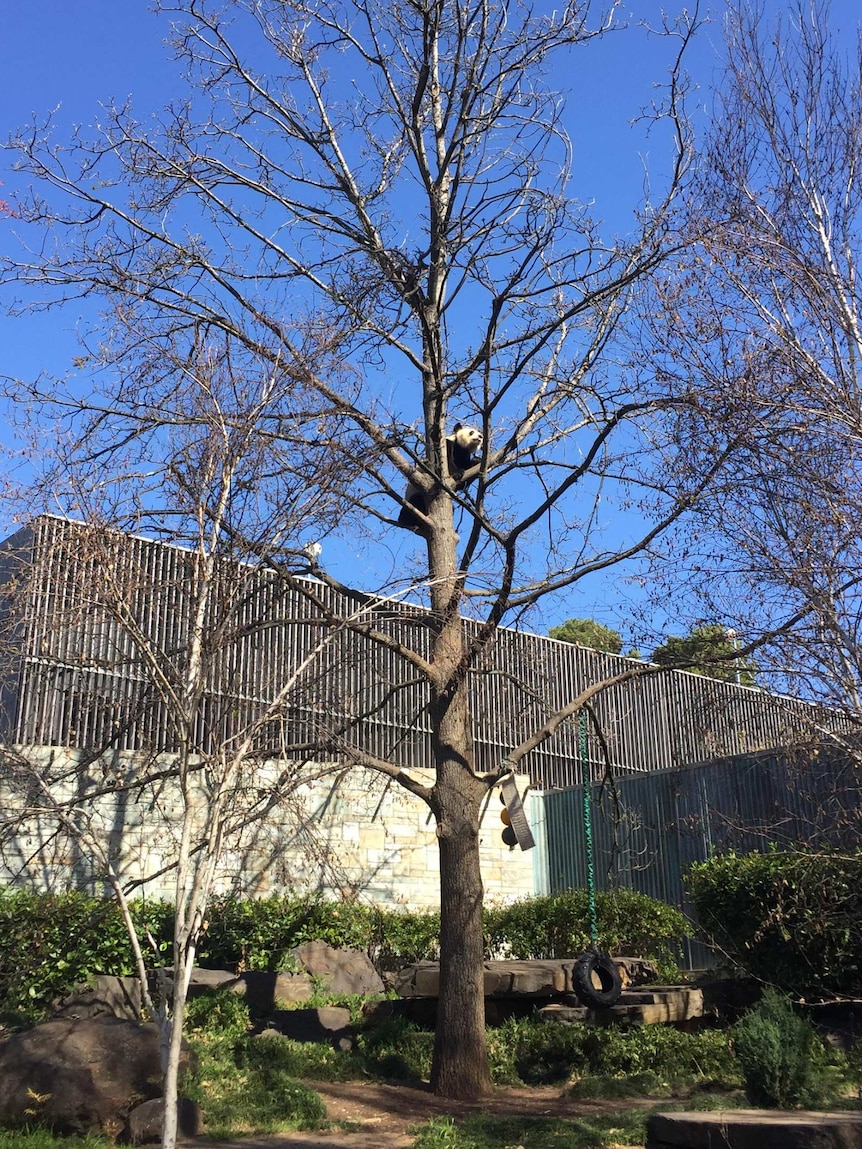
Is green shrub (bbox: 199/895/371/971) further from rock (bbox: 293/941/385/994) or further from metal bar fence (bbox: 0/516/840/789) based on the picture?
metal bar fence (bbox: 0/516/840/789)

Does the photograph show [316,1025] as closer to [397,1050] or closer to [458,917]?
[397,1050]

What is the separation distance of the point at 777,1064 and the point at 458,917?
2.87 meters

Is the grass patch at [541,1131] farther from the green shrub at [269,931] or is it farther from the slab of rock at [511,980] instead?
the green shrub at [269,931]

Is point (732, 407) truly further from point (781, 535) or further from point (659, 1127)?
point (659, 1127)

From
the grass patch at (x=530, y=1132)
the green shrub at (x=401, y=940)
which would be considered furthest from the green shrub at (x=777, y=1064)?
the green shrub at (x=401, y=940)

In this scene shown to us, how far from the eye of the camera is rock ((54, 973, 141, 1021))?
400 inches

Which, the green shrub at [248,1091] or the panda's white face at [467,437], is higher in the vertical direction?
the panda's white face at [467,437]

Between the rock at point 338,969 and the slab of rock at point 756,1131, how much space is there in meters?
6.30

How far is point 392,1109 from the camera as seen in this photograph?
341 inches

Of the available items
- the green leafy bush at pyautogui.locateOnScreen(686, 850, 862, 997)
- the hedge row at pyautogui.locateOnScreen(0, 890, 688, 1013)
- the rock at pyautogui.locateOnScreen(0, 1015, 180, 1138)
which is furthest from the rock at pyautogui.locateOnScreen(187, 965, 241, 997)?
the green leafy bush at pyautogui.locateOnScreen(686, 850, 862, 997)

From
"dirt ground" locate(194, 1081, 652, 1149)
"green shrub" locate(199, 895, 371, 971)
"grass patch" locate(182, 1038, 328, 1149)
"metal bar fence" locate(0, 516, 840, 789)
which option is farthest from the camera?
"green shrub" locate(199, 895, 371, 971)

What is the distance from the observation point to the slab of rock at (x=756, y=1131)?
5672 mm

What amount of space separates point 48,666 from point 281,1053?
13.1ft

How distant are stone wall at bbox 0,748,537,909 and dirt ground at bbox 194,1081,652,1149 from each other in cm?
269
